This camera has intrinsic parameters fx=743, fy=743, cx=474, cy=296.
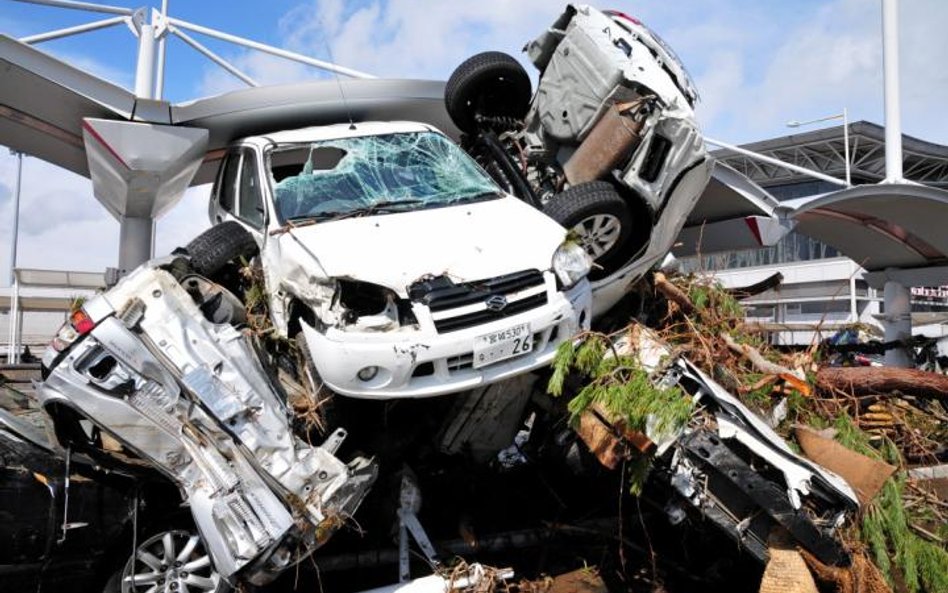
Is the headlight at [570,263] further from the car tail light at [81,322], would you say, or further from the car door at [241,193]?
the car tail light at [81,322]

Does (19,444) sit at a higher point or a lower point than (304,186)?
lower

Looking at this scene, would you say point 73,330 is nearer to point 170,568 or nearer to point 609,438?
point 170,568

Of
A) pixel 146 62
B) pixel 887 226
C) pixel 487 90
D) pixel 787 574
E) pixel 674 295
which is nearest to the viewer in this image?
pixel 787 574

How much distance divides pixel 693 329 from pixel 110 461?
12.1 feet

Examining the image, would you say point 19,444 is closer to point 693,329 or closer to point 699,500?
point 699,500

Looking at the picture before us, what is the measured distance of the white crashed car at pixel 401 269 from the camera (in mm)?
3871

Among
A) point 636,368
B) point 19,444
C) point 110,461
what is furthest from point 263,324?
point 636,368

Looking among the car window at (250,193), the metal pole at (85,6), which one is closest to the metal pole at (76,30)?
the metal pole at (85,6)

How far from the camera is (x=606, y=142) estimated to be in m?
5.54

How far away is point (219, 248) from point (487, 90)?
9.59ft

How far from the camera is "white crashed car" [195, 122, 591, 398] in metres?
3.87

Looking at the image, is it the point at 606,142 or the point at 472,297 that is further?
the point at 606,142

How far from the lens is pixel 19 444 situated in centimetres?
410

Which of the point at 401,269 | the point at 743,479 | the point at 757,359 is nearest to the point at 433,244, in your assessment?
the point at 401,269
